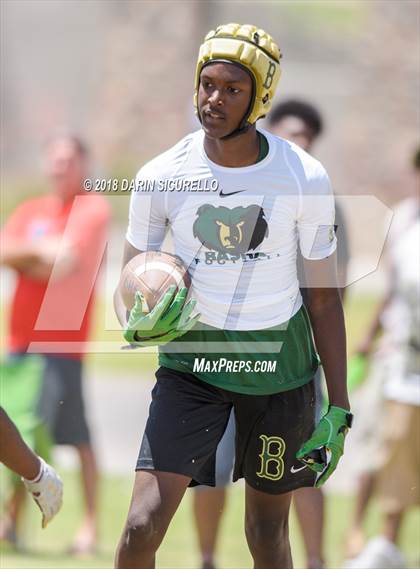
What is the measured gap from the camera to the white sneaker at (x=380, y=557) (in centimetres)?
581

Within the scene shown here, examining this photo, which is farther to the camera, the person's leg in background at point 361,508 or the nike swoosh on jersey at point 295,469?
the person's leg in background at point 361,508

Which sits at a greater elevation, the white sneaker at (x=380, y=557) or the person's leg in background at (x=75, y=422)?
the person's leg in background at (x=75, y=422)

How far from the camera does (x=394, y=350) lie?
6176mm

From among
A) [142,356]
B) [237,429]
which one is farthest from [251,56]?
[142,356]

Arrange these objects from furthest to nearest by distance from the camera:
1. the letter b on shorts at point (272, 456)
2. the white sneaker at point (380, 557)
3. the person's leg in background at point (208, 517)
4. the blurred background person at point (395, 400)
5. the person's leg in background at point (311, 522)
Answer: the blurred background person at point (395, 400), the white sneaker at point (380, 557), the person's leg in background at point (208, 517), the person's leg in background at point (311, 522), the letter b on shorts at point (272, 456)

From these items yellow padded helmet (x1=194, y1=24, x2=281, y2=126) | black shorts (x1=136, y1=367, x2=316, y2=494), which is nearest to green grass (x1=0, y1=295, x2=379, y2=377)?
black shorts (x1=136, y1=367, x2=316, y2=494)

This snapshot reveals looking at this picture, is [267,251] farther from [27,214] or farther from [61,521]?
[61,521]

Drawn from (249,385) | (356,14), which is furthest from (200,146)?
(356,14)

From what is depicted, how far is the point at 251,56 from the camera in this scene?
13.3 feet

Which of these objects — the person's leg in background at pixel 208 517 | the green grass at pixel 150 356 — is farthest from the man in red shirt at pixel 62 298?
the green grass at pixel 150 356

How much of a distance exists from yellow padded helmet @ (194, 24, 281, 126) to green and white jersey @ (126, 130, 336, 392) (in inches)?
7.7

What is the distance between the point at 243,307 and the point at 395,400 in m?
2.09

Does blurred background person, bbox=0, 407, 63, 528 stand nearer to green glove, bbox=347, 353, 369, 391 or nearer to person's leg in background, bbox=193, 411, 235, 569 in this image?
person's leg in background, bbox=193, 411, 235, 569

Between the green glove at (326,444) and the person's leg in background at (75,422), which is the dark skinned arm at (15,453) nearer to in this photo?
the green glove at (326,444)
